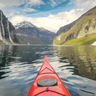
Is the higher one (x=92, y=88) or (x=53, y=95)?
(x=53, y=95)

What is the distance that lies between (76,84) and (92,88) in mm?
1751

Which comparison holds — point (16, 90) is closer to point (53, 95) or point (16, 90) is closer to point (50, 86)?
point (50, 86)

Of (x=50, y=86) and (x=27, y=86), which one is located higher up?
(x=50, y=86)

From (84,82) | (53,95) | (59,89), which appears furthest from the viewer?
(84,82)

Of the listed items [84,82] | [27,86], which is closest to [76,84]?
[84,82]

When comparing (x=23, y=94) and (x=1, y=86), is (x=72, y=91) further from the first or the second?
(x=1, y=86)

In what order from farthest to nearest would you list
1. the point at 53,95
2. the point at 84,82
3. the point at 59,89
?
the point at 84,82 → the point at 59,89 → the point at 53,95

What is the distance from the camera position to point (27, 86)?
12250mm

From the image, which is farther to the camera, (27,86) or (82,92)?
(27,86)

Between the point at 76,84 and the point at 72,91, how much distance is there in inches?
83.2

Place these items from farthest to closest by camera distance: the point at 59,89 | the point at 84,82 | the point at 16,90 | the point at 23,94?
1. the point at 84,82
2. the point at 16,90
3. the point at 23,94
4. the point at 59,89

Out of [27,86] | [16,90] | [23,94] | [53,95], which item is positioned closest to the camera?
[53,95]

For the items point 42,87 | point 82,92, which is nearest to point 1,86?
point 42,87

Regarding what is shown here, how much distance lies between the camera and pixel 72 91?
420 inches
